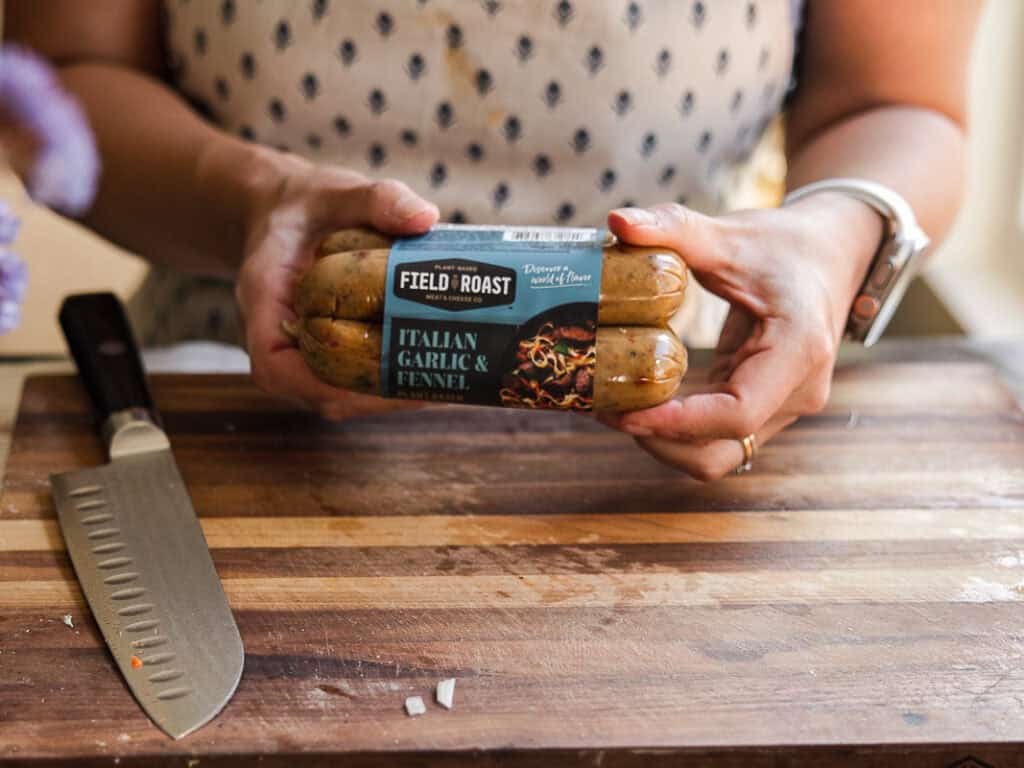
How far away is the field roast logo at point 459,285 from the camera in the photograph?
884mm

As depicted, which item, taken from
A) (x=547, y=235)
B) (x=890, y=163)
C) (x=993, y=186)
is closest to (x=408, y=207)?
(x=547, y=235)

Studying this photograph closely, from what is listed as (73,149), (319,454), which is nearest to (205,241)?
(319,454)

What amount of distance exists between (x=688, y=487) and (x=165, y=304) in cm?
85

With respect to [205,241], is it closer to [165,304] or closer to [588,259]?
[165,304]

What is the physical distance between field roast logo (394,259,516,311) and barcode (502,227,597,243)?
0.04 metres

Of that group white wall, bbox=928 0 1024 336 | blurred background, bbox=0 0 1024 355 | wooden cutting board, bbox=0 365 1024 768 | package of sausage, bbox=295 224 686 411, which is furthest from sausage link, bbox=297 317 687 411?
white wall, bbox=928 0 1024 336

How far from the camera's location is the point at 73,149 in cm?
44

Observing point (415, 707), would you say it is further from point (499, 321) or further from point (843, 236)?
point (843, 236)

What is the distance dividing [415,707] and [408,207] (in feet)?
1.37

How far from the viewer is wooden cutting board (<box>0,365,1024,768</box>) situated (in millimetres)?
759

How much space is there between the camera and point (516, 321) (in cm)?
88

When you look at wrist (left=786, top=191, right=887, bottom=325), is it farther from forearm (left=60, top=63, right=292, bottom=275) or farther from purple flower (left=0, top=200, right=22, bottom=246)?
purple flower (left=0, top=200, right=22, bottom=246)

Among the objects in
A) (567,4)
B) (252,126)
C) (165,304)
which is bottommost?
(165,304)

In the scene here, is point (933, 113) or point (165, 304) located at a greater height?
point (933, 113)
